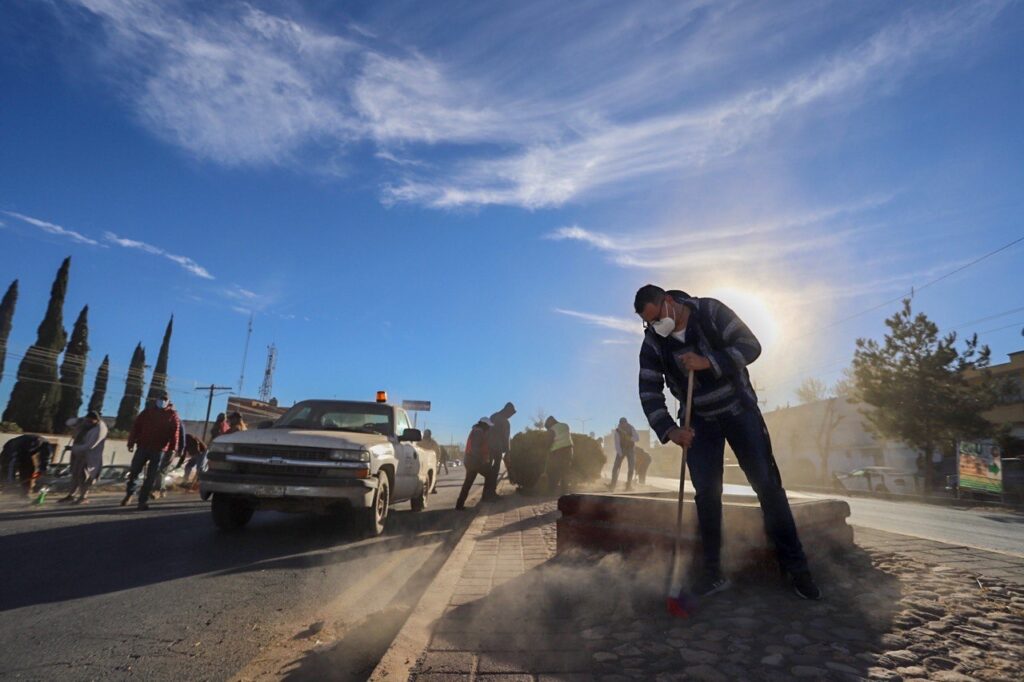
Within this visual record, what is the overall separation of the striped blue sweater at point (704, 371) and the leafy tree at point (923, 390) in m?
29.3

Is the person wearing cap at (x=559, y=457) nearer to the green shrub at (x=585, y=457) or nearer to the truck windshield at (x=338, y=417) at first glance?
the green shrub at (x=585, y=457)

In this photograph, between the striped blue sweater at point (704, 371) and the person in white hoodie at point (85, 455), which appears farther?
the person in white hoodie at point (85, 455)

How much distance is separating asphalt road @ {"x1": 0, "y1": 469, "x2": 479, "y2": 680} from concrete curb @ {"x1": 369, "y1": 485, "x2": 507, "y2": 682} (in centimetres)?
19

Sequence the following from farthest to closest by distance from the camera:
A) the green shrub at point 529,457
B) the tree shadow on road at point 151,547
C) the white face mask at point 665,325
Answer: the green shrub at point 529,457
the tree shadow on road at point 151,547
the white face mask at point 665,325

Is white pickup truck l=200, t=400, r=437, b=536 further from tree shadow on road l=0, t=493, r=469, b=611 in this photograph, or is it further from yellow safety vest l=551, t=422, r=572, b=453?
yellow safety vest l=551, t=422, r=572, b=453

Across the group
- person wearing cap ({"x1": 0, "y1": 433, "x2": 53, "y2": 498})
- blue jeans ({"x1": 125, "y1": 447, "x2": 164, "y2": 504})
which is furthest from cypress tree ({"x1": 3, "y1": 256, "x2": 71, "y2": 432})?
blue jeans ({"x1": 125, "y1": 447, "x2": 164, "y2": 504})

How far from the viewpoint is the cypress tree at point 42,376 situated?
41312 mm

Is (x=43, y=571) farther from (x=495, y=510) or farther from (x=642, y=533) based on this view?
(x=495, y=510)

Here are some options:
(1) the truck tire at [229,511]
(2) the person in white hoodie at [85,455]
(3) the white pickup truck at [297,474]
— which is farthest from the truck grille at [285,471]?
(2) the person in white hoodie at [85,455]

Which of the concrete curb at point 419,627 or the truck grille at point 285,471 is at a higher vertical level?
the truck grille at point 285,471

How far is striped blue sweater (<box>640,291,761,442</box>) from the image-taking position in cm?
314

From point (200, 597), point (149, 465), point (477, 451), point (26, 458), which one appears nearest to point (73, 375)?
point (26, 458)

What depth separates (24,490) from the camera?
11.2 m

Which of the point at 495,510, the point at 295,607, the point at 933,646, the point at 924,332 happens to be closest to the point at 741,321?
the point at 933,646
